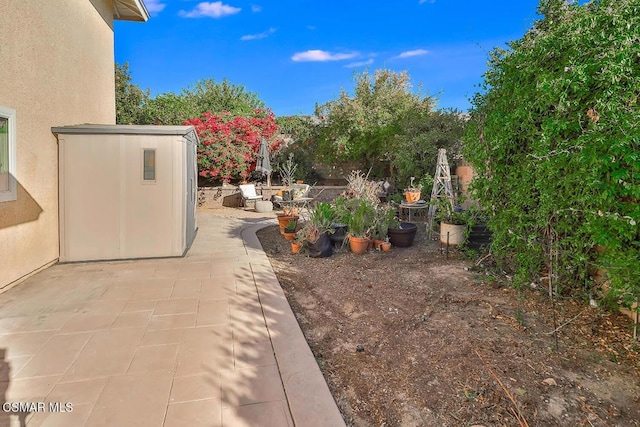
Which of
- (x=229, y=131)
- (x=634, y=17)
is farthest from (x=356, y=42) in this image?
(x=634, y=17)

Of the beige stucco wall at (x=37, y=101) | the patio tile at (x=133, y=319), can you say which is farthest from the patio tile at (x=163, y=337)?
the beige stucco wall at (x=37, y=101)

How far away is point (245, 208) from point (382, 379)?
411 inches

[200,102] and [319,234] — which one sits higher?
[200,102]

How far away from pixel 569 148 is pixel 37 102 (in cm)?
615

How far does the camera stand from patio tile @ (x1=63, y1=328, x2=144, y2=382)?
2379 millimetres

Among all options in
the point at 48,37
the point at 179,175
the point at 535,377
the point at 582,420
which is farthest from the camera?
the point at 179,175

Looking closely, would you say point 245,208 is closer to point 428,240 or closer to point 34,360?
point 428,240

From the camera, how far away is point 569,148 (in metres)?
3.03

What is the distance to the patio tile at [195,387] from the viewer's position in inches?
84.6

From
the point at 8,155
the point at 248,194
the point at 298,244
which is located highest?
the point at 8,155

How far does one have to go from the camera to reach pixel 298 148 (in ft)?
49.0

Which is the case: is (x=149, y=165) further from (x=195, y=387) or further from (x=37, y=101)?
(x=195, y=387)

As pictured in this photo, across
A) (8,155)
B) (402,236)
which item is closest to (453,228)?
(402,236)

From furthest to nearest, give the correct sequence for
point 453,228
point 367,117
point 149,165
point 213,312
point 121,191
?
point 367,117 < point 453,228 < point 149,165 < point 121,191 < point 213,312
